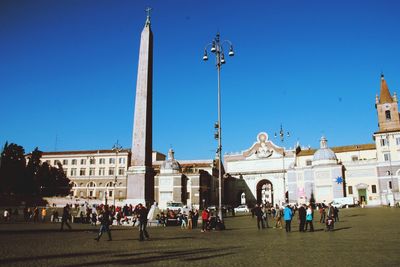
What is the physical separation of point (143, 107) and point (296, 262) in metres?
15.0

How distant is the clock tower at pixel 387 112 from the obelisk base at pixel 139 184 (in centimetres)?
4878

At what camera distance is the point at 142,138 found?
21.2 m

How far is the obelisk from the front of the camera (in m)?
21.0

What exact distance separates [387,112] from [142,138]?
51834 millimetres

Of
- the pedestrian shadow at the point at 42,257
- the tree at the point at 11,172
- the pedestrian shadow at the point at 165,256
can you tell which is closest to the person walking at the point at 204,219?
the pedestrian shadow at the point at 165,256

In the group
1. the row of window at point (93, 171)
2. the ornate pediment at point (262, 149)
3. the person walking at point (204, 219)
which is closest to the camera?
the person walking at point (204, 219)

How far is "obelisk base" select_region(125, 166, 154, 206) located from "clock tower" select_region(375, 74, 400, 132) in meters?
48.8

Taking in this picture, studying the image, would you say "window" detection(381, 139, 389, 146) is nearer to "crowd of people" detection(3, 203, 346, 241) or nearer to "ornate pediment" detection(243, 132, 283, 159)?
"ornate pediment" detection(243, 132, 283, 159)

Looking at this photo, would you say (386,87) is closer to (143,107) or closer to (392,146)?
Result: (392,146)

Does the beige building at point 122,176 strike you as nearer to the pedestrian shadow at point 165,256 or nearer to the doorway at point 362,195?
the doorway at point 362,195

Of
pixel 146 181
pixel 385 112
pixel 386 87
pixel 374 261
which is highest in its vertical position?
pixel 386 87

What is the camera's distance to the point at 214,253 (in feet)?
32.5

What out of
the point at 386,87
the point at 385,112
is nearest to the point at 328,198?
the point at 385,112

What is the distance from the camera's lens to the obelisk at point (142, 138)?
21.0m
